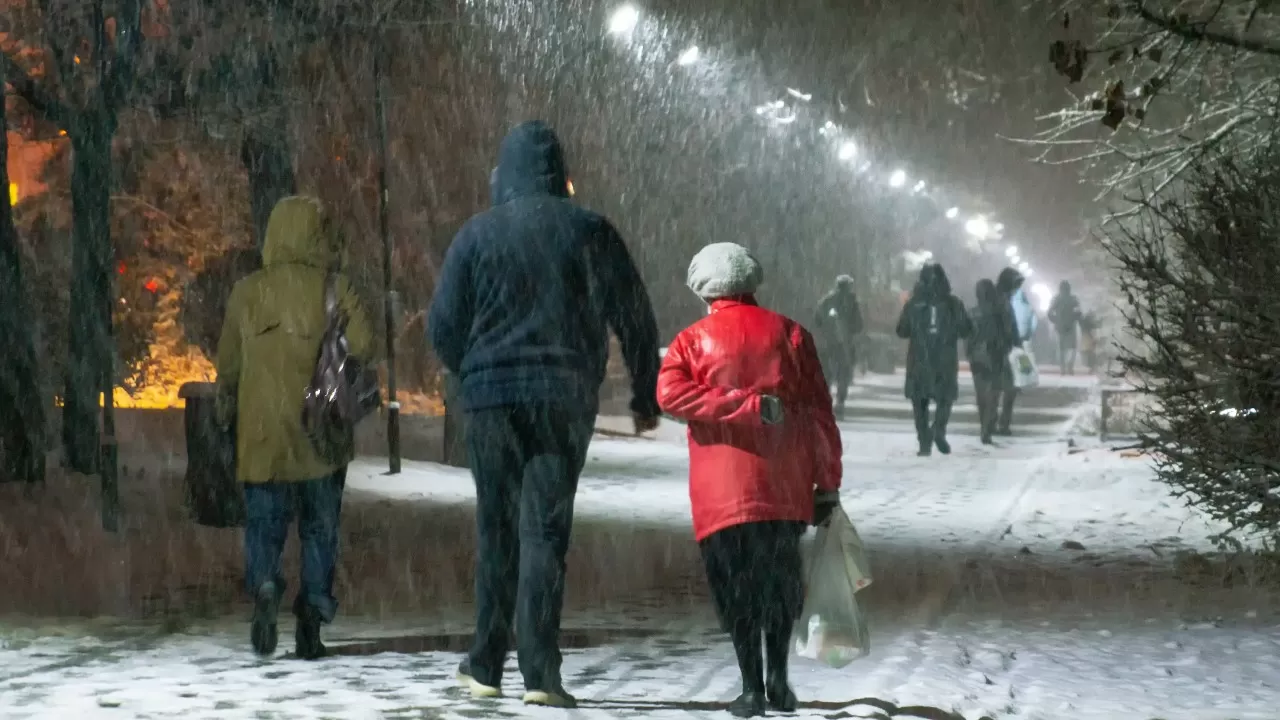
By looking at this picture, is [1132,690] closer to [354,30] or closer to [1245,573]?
[1245,573]

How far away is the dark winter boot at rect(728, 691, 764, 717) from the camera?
669 cm

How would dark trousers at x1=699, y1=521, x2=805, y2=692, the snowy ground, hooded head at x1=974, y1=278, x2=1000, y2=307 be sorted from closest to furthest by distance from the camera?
dark trousers at x1=699, y1=521, x2=805, y2=692
the snowy ground
hooded head at x1=974, y1=278, x2=1000, y2=307

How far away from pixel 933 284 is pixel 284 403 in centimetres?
1496

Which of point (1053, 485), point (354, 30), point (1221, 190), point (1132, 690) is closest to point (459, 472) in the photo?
point (354, 30)

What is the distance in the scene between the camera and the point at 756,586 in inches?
266

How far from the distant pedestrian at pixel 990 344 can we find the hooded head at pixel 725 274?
53.9ft

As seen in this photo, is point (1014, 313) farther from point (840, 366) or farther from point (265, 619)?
point (265, 619)

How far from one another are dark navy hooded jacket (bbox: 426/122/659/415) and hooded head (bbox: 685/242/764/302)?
0.21 meters

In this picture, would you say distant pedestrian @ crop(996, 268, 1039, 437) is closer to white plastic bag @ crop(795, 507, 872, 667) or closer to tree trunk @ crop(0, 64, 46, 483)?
tree trunk @ crop(0, 64, 46, 483)

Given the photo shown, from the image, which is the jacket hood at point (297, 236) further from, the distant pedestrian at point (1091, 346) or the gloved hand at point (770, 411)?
the distant pedestrian at point (1091, 346)

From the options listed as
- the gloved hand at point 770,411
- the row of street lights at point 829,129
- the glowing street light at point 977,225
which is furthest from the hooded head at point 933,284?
the glowing street light at point 977,225

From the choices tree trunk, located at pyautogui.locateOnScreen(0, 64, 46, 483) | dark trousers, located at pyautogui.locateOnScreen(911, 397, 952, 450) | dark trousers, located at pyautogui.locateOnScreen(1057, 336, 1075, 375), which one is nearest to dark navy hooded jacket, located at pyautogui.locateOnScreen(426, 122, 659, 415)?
tree trunk, located at pyautogui.locateOnScreen(0, 64, 46, 483)

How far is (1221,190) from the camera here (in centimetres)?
978

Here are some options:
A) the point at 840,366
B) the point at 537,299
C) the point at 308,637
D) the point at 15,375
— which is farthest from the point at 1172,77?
the point at 840,366
